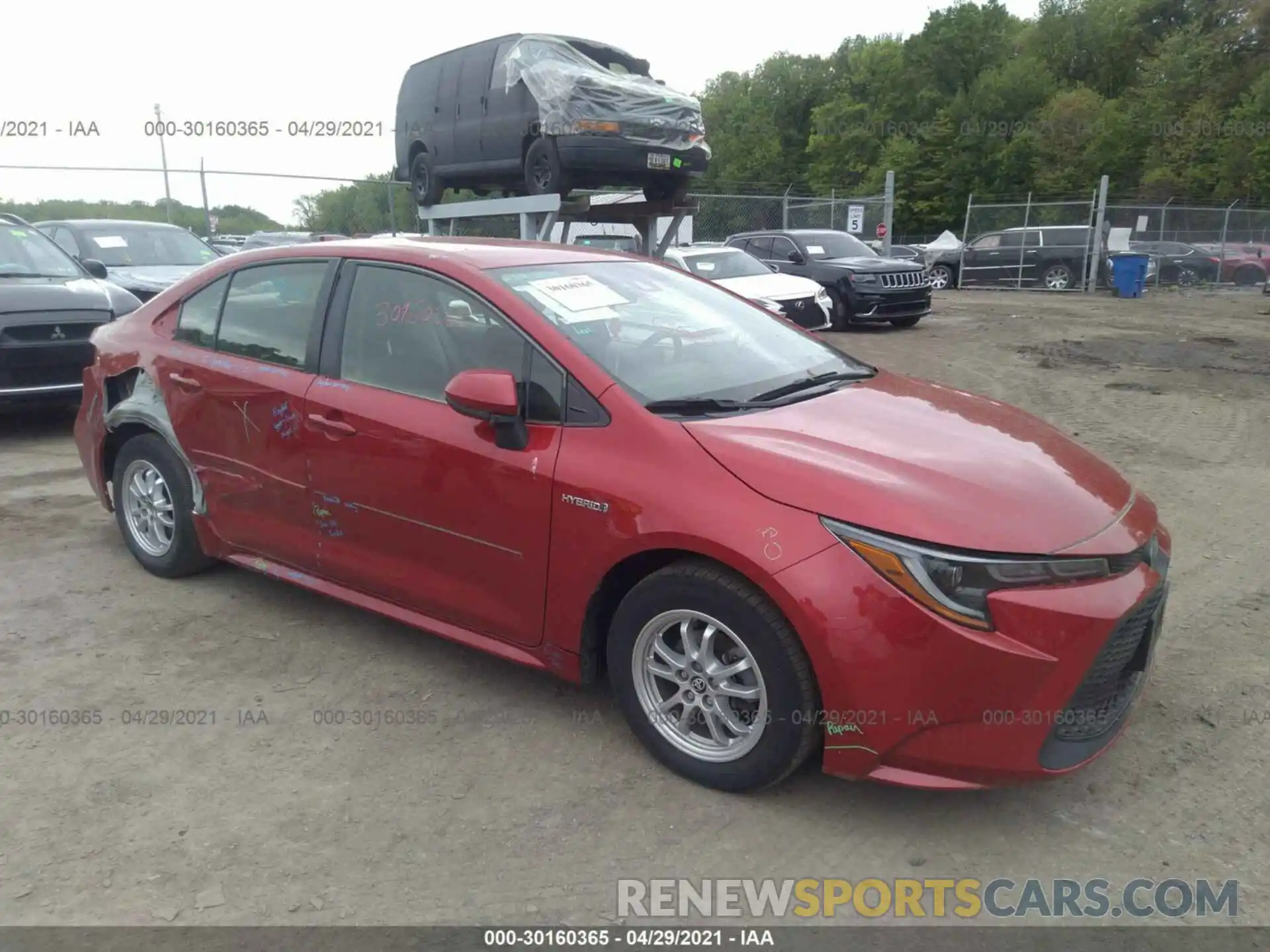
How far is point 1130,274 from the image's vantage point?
22469mm

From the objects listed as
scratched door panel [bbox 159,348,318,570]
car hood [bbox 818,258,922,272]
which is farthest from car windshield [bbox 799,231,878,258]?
scratched door panel [bbox 159,348,318,570]

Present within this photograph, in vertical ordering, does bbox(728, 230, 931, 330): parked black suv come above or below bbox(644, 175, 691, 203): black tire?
below

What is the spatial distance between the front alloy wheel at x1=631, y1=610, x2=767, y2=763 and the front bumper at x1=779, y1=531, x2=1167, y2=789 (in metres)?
0.26

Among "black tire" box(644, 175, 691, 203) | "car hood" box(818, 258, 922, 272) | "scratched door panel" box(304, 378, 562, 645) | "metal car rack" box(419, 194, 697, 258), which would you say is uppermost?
"black tire" box(644, 175, 691, 203)

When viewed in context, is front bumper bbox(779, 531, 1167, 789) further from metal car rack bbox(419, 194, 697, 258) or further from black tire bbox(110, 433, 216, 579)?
metal car rack bbox(419, 194, 697, 258)

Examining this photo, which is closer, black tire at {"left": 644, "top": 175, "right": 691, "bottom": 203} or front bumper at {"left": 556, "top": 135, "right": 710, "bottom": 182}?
front bumper at {"left": 556, "top": 135, "right": 710, "bottom": 182}

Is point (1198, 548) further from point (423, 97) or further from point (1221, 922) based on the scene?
point (423, 97)

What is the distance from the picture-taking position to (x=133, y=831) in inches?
114

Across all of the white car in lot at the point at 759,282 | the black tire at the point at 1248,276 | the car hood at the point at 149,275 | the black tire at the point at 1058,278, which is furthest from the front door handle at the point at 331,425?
the black tire at the point at 1248,276

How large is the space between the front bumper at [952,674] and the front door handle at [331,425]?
6.05 feet

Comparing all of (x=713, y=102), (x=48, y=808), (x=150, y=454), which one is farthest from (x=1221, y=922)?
(x=713, y=102)

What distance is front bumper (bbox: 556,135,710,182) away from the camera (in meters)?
8.84

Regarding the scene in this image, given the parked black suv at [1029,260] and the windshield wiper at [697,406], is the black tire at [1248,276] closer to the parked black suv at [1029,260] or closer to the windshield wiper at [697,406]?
the parked black suv at [1029,260]

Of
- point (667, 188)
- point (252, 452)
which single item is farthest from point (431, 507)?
point (667, 188)
